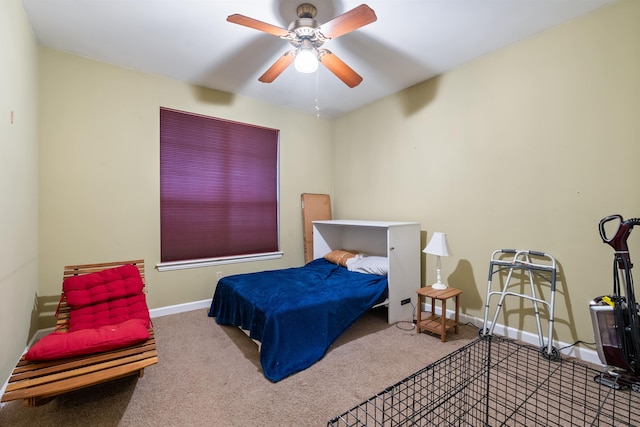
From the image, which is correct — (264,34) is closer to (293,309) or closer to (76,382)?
(293,309)

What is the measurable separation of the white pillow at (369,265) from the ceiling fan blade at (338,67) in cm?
187

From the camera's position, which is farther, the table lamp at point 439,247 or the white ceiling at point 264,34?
the table lamp at point 439,247

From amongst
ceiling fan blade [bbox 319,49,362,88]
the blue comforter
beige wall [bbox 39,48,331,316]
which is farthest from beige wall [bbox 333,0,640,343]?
beige wall [bbox 39,48,331,316]

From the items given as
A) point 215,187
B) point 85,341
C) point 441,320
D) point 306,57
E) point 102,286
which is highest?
point 306,57

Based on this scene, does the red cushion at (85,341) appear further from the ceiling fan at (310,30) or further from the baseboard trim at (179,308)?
the ceiling fan at (310,30)

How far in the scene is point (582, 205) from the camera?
94.1 inches

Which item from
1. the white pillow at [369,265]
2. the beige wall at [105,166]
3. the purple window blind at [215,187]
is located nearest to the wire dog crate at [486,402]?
the white pillow at [369,265]

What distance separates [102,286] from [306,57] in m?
2.66

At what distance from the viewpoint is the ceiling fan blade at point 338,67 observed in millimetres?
2426

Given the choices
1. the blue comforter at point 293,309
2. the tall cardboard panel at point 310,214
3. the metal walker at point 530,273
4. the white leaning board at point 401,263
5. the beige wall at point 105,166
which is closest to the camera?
the blue comforter at point 293,309

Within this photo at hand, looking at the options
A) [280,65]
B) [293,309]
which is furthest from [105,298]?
[280,65]

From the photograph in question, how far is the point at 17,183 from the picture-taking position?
84.9 inches

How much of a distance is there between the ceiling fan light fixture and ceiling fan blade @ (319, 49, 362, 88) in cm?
9

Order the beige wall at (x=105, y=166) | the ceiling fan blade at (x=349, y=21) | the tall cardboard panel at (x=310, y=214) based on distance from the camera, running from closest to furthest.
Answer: the ceiling fan blade at (x=349, y=21)
the beige wall at (x=105, y=166)
the tall cardboard panel at (x=310, y=214)
